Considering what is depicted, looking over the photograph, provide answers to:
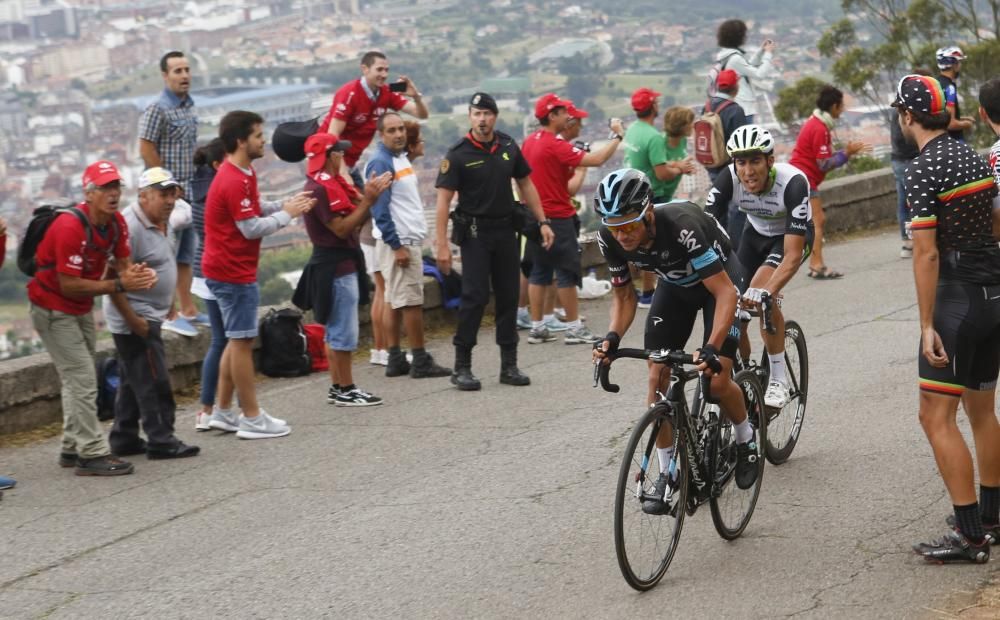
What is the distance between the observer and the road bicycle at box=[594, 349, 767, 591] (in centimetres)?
555

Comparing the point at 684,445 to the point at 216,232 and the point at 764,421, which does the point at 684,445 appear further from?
the point at 216,232

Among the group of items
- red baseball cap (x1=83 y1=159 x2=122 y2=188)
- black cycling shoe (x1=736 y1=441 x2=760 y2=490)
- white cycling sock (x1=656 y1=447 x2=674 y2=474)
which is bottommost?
black cycling shoe (x1=736 y1=441 x2=760 y2=490)

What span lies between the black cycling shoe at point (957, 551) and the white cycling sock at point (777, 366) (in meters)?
1.99

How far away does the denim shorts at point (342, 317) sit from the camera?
9.58m

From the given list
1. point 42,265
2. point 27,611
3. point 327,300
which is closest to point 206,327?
point 327,300

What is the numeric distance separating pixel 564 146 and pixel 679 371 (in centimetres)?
623

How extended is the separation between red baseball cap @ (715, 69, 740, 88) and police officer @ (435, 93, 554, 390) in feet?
11.6

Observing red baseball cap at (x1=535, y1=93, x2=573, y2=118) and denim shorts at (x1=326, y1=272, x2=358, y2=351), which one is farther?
red baseball cap at (x1=535, y1=93, x2=573, y2=118)

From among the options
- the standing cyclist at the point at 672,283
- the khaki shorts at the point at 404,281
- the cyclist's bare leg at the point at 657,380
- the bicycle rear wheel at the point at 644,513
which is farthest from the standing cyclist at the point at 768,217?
the khaki shorts at the point at 404,281

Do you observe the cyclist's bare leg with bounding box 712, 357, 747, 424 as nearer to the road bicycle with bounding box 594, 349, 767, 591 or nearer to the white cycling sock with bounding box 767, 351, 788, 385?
the road bicycle with bounding box 594, 349, 767, 591

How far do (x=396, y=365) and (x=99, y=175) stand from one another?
362 cm

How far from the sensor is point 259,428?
908 cm

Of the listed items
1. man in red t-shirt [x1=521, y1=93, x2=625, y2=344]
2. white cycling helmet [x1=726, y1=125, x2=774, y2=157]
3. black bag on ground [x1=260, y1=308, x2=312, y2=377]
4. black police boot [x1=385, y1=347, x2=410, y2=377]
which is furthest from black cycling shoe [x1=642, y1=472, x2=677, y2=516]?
man in red t-shirt [x1=521, y1=93, x2=625, y2=344]

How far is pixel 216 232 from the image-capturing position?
8758mm
